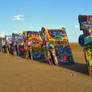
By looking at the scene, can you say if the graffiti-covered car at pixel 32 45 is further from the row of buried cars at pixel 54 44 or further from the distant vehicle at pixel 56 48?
the distant vehicle at pixel 56 48

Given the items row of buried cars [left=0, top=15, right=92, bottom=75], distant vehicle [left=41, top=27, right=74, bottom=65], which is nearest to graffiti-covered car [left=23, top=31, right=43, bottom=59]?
row of buried cars [left=0, top=15, right=92, bottom=75]

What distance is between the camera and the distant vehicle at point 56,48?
39.6ft

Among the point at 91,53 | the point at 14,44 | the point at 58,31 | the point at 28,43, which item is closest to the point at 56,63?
the point at 58,31

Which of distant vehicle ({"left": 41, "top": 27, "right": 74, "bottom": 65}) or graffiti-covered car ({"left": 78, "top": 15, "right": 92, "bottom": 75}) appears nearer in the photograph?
graffiti-covered car ({"left": 78, "top": 15, "right": 92, "bottom": 75})

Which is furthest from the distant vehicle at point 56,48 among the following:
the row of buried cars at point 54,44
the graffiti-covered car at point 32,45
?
the graffiti-covered car at point 32,45

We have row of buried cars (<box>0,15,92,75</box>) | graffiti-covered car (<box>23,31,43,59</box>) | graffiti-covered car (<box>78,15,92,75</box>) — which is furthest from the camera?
graffiti-covered car (<box>23,31,43,59</box>)

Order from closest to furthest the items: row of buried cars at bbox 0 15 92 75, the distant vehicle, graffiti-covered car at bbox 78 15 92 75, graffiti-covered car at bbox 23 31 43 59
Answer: graffiti-covered car at bbox 78 15 92 75 → row of buried cars at bbox 0 15 92 75 → the distant vehicle → graffiti-covered car at bbox 23 31 43 59

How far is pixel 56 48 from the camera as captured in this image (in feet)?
40.0

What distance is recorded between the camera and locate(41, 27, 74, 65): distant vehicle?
1207 cm

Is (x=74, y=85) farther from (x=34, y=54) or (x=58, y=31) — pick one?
(x=34, y=54)

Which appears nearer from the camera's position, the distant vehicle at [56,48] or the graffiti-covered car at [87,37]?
the graffiti-covered car at [87,37]

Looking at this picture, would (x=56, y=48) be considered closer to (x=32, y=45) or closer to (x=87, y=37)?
(x=87, y=37)

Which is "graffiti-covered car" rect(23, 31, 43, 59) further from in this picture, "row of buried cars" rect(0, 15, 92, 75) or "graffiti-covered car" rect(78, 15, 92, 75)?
"graffiti-covered car" rect(78, 15, 92, 75)

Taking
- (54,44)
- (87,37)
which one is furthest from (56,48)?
(87,37)
